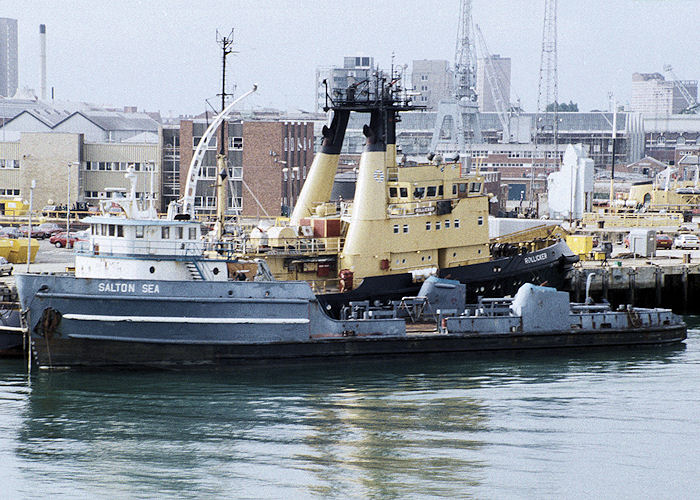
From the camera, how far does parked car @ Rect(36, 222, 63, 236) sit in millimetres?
50237

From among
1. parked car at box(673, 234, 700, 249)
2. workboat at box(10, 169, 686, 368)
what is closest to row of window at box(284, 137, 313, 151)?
parked car at box(673, 234, 700, 249)

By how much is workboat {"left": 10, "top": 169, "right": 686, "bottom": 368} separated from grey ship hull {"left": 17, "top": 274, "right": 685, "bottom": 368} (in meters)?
0.02

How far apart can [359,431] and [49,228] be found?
110 ft

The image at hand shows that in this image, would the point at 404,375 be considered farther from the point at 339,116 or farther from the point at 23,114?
the point at 23,114

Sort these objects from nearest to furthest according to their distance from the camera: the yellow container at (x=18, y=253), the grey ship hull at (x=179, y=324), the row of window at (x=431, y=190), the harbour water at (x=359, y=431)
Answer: the harbour water at (x=359, y=431), the grey ship hull at (x=179, y=324), the row of window at (x=431, y=190), the yellow container at (x=18, y=253)

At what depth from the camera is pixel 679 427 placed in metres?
21.5

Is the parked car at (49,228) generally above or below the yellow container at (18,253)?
above

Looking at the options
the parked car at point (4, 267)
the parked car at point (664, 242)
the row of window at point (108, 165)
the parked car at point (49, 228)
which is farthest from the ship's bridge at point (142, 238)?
the row of window at point (108, 165)

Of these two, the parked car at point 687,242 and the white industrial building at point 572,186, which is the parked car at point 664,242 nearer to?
the parked car at point 687,242

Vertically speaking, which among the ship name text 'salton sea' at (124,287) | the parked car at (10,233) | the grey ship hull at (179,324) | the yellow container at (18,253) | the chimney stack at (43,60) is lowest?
the grey ship hull at (179,324)

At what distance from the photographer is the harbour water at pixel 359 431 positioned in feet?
59.8

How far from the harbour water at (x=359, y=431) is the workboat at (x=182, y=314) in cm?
49

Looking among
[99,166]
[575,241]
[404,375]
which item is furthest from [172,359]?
[99,166]

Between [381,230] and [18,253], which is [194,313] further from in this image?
[18,253]
